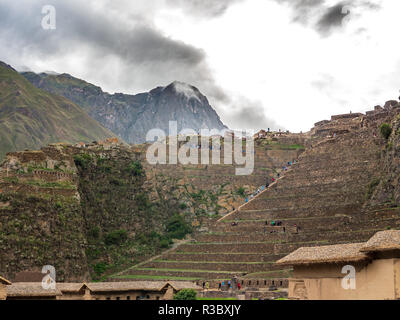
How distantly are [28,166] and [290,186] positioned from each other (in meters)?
25.5

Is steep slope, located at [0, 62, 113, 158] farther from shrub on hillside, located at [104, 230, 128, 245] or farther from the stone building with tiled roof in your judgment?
the stone building with tiled roof

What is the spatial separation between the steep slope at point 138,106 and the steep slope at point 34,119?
17040 mm

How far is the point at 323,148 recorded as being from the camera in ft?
191

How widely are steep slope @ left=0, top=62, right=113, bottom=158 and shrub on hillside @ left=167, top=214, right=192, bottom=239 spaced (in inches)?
1291

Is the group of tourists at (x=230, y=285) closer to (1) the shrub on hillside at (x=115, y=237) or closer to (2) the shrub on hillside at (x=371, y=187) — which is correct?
(2) the shrub on hillside at (x=371, y=187)

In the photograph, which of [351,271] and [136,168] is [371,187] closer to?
[351,271]

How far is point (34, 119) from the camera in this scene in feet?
335

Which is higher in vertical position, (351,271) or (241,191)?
(241,191)

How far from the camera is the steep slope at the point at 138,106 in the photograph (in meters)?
128

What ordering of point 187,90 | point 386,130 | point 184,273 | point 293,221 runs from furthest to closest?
1. point 187,90
2. point 386,130
3. point 184,273
4. point 293,221

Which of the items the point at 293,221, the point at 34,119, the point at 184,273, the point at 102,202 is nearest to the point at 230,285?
the point at 184,273

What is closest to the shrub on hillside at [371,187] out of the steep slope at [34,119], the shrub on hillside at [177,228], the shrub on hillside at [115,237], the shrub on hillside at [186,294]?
the shrub on hillside at [186,294]

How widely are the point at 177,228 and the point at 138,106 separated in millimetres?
88069
